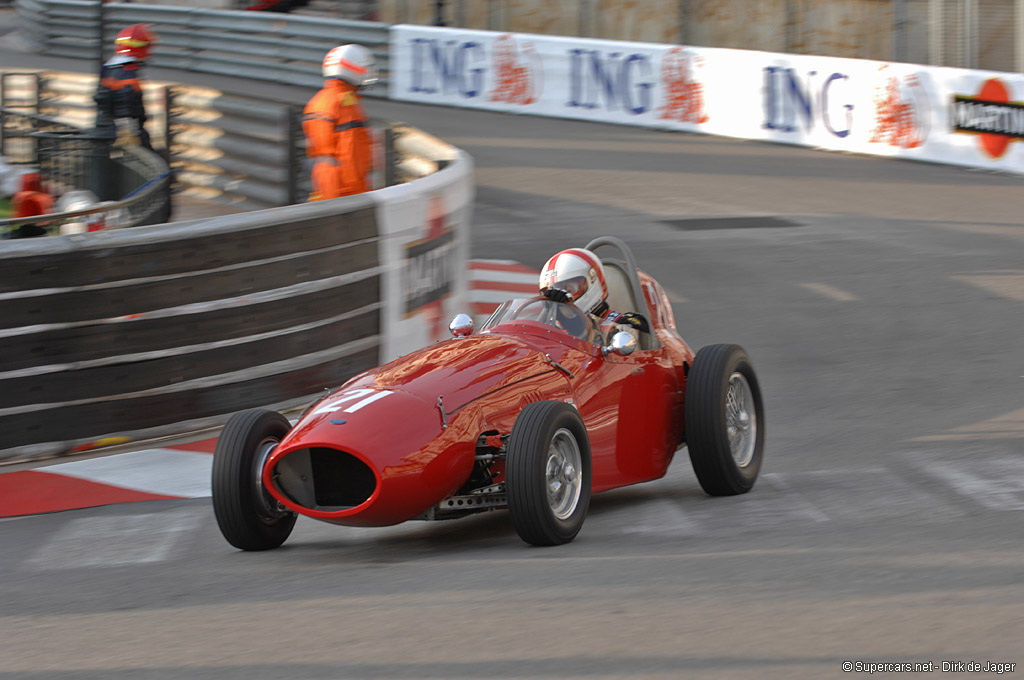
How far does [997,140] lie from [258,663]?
16.3 m

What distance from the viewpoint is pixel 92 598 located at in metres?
5.65

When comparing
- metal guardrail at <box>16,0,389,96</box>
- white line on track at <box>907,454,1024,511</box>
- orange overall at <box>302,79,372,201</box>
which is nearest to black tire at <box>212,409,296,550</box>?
white line on track at <box>907,454,1024,511</box>

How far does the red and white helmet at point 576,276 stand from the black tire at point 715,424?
25.3 inches

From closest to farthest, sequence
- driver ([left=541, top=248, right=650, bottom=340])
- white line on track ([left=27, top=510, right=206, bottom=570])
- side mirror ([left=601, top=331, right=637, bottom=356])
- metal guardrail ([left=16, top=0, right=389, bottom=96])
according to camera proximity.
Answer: white line on track ([left=27, top=510, right=206, bottom=570]), side mirror ([left=601, top=331, right=637, bottom=356]), driver ([left=541, top=248, right=650, bottom=340]), metal guardrail ([left=16, top=0, right=389, bottom=96])

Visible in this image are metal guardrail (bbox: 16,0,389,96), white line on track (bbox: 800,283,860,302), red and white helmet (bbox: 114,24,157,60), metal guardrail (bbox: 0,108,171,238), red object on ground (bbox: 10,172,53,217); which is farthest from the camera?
metal guardrail (bbox: 16,0,389,96)

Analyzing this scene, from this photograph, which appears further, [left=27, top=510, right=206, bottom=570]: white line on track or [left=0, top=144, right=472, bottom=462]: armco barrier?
[left=0, top=144, right=472, bottom=462]: armco barrier

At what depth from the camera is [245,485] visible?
20.0 feet

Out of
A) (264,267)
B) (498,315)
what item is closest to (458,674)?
(498,315)

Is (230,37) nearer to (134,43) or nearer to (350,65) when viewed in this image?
(134,43)

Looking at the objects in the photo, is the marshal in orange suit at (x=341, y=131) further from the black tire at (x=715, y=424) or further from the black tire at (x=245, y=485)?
the black tire at (x=245, y=485)

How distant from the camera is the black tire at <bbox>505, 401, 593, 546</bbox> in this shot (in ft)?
19.1

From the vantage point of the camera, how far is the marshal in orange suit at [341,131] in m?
10.7

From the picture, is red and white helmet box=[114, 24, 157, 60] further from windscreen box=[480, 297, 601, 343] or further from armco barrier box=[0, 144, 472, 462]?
windscreen box=[480, 297, 601, 343]

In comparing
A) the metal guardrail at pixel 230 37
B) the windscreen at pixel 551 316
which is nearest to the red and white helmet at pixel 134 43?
the windscreen at pixel 551 316
